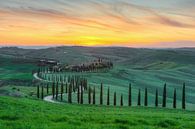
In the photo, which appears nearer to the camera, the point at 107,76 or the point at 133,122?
the point at 133,122

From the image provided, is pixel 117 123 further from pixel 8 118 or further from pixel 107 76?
pixel 107 76

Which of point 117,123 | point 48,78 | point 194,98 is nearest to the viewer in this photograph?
point 117,123

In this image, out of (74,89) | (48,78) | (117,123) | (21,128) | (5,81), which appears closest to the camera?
(21,128)

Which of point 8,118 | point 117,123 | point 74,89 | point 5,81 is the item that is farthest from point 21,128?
point 5,81

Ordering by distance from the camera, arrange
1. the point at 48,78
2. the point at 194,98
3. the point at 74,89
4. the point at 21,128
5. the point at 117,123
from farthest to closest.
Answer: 1. the point at 48,78
2. the point at 194,98
3. the point at 74,89
4. the point at 117,123
5. the point at 21,128

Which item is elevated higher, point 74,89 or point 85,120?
point 85,120

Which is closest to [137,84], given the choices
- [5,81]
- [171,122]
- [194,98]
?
[194,98]

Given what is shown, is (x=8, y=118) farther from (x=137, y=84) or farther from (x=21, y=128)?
(x=137, y=84)

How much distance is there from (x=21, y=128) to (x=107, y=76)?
166m

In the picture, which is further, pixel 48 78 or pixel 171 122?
pixel 48 78

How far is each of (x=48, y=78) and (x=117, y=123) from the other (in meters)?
143

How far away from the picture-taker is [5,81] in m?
186

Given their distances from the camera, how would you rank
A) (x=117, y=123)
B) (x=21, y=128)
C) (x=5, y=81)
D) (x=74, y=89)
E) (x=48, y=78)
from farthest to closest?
(x=5, y=81) → (x=48, y=78) → (x=74, y=89) → (x=117, y=123) → (x=21, y=128)

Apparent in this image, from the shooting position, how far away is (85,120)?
34.0 meters
